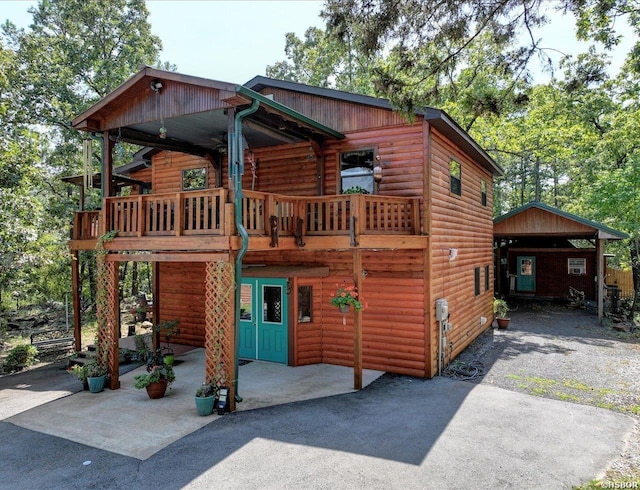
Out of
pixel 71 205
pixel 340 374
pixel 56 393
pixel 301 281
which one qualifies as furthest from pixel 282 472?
pixel 71 205

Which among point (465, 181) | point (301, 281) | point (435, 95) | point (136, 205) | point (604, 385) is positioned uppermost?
point (435, 95)

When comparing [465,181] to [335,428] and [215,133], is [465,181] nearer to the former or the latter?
[215,133]

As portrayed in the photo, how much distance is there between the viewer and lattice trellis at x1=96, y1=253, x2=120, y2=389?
8469 mm

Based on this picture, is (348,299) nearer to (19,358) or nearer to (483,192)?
(19,358)

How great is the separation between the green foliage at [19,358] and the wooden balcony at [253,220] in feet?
16.5

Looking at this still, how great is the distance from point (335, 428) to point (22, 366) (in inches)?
359

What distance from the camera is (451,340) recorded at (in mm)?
10602

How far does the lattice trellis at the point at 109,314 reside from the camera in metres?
8.47

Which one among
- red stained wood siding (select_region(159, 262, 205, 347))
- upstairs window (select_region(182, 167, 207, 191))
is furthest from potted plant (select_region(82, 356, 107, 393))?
upstairs window (select_region(182, 167, 207, 191))

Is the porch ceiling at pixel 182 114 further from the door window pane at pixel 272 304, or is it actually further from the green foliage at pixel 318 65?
the green foliage at pixel 318 65

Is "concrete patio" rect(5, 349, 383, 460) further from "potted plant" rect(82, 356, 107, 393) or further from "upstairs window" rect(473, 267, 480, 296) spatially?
"upstairs window" rect(473, 267, 480, 296)

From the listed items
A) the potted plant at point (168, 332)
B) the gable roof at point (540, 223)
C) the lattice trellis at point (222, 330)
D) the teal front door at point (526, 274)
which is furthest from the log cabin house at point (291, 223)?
the teal front door at point (526, 274)

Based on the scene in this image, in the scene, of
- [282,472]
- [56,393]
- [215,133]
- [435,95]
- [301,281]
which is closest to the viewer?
[282,472]

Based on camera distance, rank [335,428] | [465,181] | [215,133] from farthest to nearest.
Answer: [465,181] < [215,133] < [335,428]
